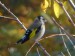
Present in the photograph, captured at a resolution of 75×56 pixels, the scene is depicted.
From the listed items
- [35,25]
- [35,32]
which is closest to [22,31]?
[35,25]

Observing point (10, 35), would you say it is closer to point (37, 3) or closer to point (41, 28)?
point (37, 3)

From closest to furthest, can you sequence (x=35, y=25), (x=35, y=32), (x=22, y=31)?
(x=35, y=32) < (x=35, y=25) < (x=22, y=31)

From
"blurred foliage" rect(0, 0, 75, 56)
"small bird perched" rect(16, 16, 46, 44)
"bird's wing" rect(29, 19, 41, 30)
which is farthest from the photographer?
"blurred foliage" rect(0, 0, 75, 56)

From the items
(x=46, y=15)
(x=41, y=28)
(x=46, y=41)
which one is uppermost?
(x=41, y=28)

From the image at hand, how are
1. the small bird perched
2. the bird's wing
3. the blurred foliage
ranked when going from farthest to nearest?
the blurred foliage
the bird's wing
the small bird perched

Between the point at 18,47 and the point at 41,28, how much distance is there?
290cm

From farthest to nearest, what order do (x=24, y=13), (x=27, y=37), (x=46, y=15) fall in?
(x=24, y=13) → (x=46, y=15) → (x=27, y=37)

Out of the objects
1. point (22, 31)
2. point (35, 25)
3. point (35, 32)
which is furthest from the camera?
point (22, 31)

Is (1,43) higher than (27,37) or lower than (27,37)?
lower

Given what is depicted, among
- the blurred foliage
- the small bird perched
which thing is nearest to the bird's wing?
the small bird perched

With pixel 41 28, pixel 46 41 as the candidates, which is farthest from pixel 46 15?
pixel 41 28

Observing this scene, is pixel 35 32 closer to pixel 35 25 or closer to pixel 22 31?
pixel 35 25

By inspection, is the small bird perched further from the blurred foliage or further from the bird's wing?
the blurred foliage

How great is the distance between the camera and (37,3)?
7766 millimetres
